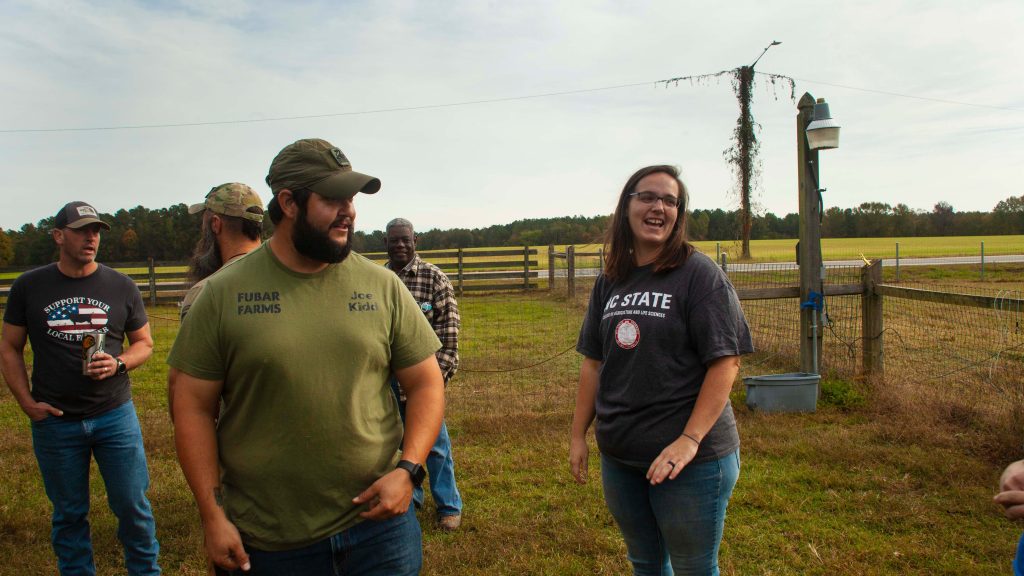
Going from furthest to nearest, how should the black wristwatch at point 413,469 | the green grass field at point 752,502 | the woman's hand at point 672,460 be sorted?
the green grass field at point 752,502 → the woman's hand at point 672,460 → the black wristwatch at point 413,469

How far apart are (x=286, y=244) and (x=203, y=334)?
320 mm

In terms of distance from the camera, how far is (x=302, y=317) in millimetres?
1783

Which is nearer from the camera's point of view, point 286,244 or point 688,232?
point 286,244

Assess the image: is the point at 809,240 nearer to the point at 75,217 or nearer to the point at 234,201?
the point at 234,201

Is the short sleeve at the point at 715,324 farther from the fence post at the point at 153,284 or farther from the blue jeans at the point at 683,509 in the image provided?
the fence post at the point at 153,284

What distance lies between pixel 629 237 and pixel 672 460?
82 centimetres

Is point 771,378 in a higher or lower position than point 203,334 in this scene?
lower

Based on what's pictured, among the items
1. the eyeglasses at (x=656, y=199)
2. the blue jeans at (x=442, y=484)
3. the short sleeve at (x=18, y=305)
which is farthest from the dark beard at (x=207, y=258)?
the blue jeans at (x=442, y=484)

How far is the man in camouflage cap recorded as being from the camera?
248 centimetres

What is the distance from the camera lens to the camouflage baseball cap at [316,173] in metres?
1.80

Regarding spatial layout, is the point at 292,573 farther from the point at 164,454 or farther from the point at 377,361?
the point at 164,454

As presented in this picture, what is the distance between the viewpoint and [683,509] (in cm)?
217

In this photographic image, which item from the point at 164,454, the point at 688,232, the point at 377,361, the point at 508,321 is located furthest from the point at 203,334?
the point at 508,321

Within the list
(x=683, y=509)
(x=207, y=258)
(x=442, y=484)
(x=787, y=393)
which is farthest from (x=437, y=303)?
(x=787, y=393)
